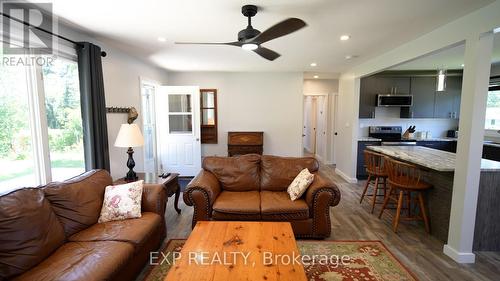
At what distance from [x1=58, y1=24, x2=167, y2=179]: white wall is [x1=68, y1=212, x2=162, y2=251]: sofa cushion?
58.4 inches

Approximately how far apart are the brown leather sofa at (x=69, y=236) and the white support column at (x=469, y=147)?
3020 millimetres

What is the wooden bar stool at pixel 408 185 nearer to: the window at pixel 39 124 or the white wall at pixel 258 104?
the white wall at pixel 258 104

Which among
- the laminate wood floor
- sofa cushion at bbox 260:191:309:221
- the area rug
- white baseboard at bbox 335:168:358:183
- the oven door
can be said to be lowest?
the laminate wood floor

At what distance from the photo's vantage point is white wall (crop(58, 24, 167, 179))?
10.8 ft

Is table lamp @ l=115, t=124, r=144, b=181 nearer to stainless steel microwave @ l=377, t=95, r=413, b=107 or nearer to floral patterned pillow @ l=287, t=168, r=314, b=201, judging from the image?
floral patterned pillow @ l=287, t=168, r=314, b=201

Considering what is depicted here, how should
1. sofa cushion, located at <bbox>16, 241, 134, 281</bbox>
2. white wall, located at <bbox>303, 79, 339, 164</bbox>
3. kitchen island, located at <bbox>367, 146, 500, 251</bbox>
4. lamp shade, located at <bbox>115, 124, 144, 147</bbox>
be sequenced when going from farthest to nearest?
Answer: white wall, located at <bbox>303, 79, 339, 164</bbox>
lamp shade, located at <bbox>115, 124, 144, 147</bbox>
kitchen island, located at <bbox>367, 146, 500, 251</bbox>
sofa cushion, located at <bbox>16, 241, 134, 281</bbox>

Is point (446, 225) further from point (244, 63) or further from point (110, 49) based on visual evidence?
point (110, 49)

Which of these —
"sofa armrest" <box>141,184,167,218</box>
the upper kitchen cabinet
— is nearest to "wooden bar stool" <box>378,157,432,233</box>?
"sofa armrest" <box>141,184,167,218</box>

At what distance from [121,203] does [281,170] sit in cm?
196

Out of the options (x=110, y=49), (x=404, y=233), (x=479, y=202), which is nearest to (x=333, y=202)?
(x=404, y=233)

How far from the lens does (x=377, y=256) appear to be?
7.84 ft

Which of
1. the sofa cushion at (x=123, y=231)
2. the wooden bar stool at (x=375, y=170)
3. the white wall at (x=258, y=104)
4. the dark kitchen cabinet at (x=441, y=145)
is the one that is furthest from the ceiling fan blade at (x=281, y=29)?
the dark kitchen cabinet at (x=441, y=145)

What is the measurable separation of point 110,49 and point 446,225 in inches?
193

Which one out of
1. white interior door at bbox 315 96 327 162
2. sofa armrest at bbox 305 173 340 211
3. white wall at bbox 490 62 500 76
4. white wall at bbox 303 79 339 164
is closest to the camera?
sofa armrest at bbox 305 173 340 211
